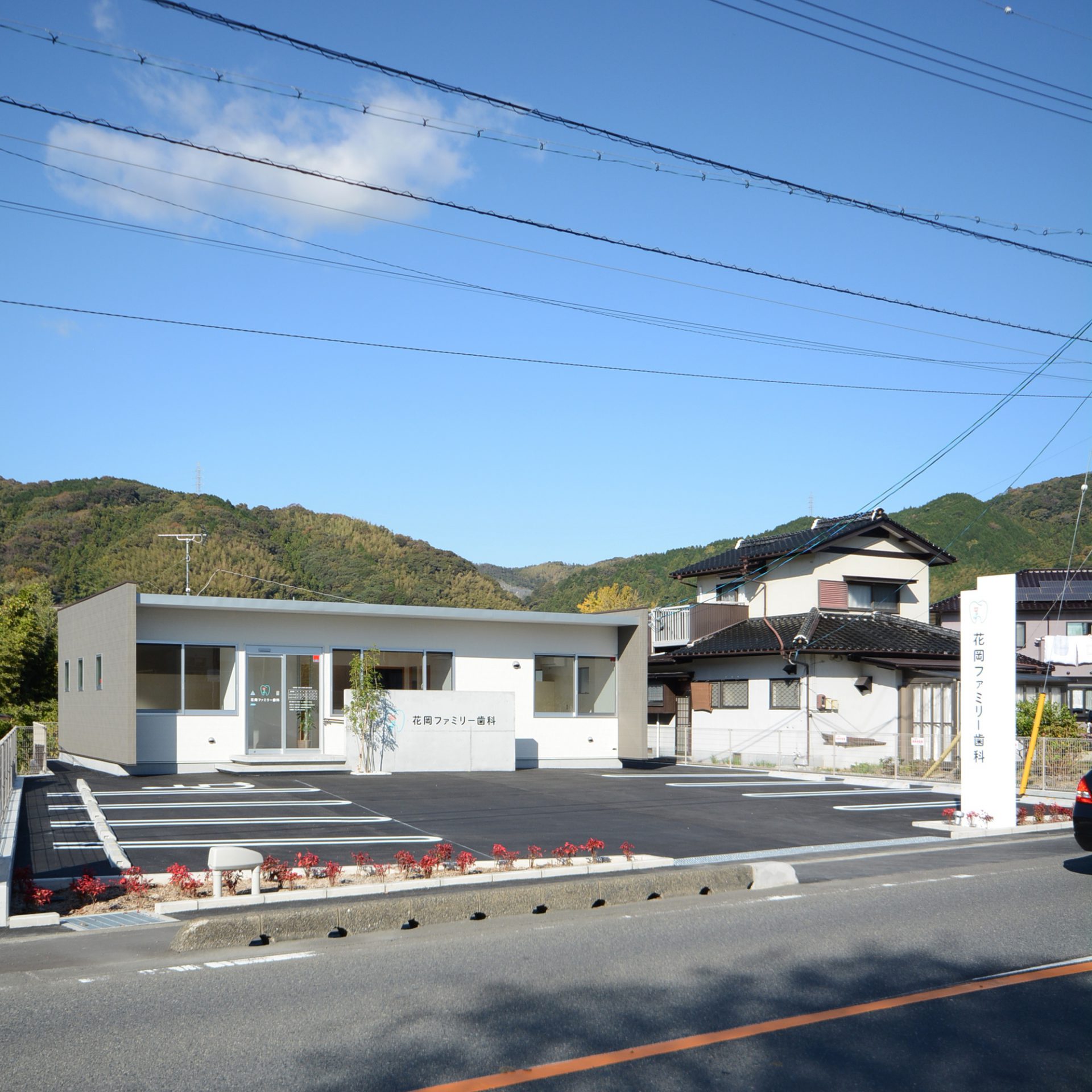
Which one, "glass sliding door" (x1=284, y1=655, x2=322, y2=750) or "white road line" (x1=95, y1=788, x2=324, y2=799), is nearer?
"white road line" (x1=95, y1=788, x2=324, y2=799)

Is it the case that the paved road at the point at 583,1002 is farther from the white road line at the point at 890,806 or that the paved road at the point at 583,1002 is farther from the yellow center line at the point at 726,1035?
the white road line at the point at 890,806

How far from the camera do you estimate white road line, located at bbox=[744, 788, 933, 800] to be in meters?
19.2

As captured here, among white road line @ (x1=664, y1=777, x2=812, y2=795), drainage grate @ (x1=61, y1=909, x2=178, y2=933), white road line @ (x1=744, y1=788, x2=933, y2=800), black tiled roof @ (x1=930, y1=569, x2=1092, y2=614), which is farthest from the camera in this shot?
black tiled roof @ (x1=930, y1=569, x2=1092, y2=614)

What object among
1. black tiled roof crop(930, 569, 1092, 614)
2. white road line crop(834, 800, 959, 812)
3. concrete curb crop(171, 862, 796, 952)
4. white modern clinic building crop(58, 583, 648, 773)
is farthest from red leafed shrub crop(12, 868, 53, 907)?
black tiled roof crop(930, 569, 1092, 614)

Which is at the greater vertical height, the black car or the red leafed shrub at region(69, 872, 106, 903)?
the black car

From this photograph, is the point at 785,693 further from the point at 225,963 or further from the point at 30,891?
the point at 225,963

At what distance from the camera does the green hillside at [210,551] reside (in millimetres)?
65938

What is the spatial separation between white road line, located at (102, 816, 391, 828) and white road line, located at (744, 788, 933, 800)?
7.37 meters

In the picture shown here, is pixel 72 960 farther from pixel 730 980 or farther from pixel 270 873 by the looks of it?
pixel 730 980

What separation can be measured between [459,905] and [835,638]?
2115 cm

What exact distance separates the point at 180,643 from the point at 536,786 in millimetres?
7710

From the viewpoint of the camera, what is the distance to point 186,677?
2164 cm

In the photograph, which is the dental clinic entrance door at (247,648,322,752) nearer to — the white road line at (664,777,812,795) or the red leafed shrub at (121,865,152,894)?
the white road line at (664,777,812,795)

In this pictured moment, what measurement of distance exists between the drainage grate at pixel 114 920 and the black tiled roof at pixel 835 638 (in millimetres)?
20257
